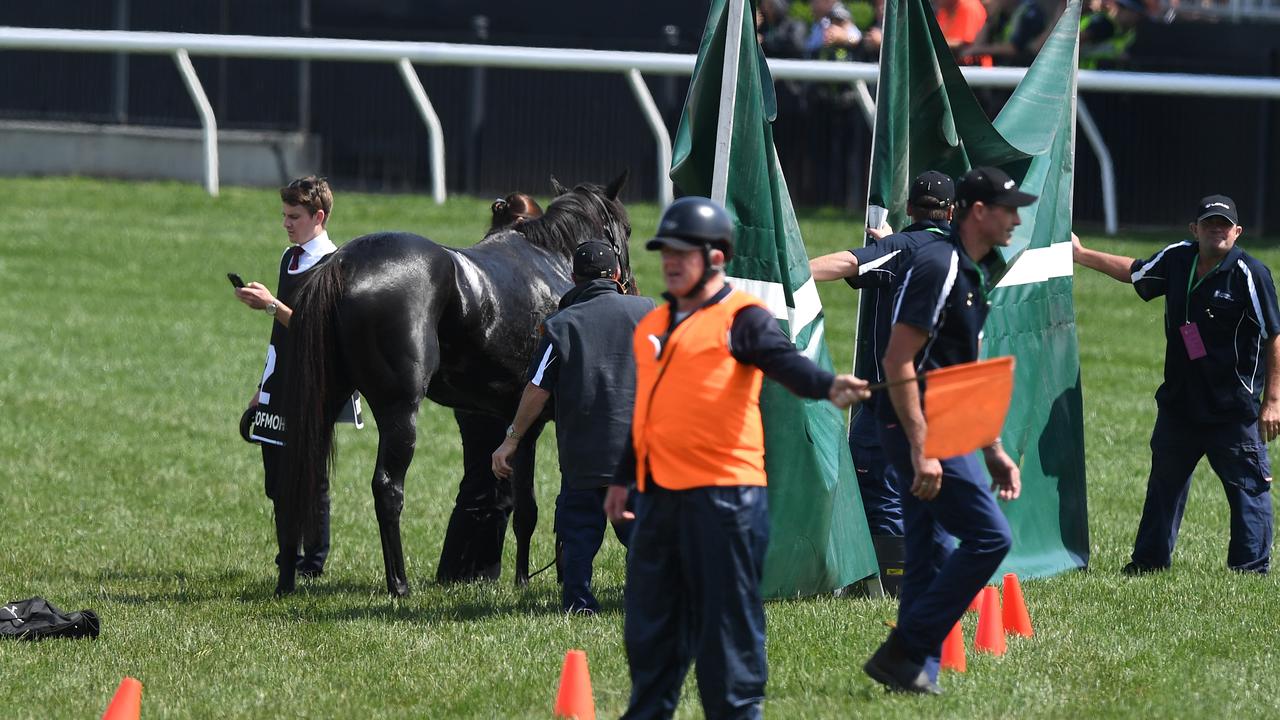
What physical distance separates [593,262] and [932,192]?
160cm

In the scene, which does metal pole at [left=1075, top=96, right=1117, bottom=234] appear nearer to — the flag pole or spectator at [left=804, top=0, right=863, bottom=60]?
spectator at [left=804, top=0, right=863, bottom=60]

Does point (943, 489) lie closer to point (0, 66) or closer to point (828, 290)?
point (828, 290)

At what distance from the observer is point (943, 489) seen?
6398 millimetres

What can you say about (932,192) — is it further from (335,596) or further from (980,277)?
(335,596)

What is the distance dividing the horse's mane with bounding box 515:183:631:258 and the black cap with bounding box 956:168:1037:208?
3564mm

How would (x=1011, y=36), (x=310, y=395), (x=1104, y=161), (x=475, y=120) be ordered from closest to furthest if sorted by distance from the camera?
(x=310, y=395) → (x=1104, y=161) → (x=1011, y=36) → (x=475, y=120)

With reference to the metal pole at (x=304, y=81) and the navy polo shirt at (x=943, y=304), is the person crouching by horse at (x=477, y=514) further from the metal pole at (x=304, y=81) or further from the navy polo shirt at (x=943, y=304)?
the metal pole at (x=304, y=81)

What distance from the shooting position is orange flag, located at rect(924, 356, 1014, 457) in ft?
19.2

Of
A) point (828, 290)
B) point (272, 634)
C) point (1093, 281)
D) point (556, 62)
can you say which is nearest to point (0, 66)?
point (556, 62)

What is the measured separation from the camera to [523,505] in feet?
30.5

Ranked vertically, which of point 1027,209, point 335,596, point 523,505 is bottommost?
point 335,596

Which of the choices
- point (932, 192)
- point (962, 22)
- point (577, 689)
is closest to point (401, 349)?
point (932, 192)

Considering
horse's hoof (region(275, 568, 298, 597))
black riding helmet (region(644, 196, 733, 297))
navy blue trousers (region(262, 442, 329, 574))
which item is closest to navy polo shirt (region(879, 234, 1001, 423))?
black riding helmet (region(644, 196, 733, 297))

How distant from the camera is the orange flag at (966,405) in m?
5.85
